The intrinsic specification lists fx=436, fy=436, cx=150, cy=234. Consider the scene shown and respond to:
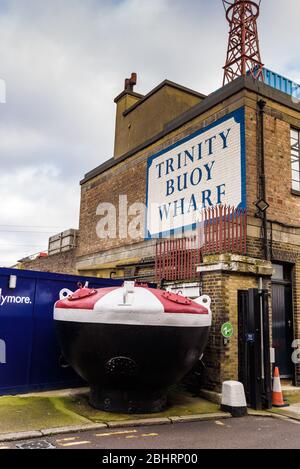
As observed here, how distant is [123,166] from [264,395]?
10.3m

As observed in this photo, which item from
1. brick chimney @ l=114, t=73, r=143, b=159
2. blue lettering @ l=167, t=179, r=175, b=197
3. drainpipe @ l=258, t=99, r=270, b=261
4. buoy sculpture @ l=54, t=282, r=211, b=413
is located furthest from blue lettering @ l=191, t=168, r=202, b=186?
buoy sculpture @ l=54, t=282, r=211, b=413

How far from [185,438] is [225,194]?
6.62 metres

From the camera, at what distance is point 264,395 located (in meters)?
8.03

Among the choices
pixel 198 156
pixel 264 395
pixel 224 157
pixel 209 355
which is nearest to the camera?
pixel 264 395

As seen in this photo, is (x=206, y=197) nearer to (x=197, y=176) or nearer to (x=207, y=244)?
(x=197, y=176)

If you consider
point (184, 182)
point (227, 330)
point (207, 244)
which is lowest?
point (227, 330)

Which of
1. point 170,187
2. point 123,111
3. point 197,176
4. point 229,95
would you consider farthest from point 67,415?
point 123,111

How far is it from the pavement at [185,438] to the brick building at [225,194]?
1.80 m

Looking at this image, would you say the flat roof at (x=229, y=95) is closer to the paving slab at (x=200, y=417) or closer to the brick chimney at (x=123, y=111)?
the brick chimney at (x=123, y=111)

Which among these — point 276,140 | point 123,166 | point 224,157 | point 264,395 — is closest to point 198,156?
point 224,157

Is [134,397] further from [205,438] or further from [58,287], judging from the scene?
[58,287]

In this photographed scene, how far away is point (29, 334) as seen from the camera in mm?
8328

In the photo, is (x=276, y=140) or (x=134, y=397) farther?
(x=276, y=140)

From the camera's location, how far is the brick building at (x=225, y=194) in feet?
29.2
